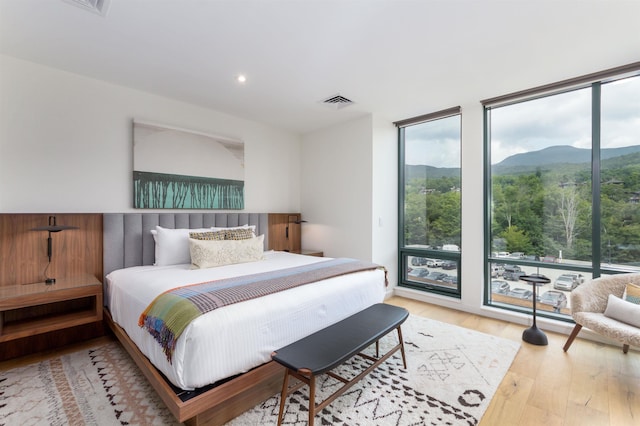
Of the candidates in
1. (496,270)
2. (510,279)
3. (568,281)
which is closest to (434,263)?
(496,270)

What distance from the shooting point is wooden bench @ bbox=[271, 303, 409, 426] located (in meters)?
1.53

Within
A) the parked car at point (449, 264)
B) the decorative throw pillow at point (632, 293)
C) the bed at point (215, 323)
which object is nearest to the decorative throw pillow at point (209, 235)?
the bed at point (215, 323)

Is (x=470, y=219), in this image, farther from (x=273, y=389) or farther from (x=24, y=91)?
(x=24, y=91)

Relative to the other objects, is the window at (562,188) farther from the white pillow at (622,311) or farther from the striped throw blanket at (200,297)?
the striped throw blanket at (200,297)

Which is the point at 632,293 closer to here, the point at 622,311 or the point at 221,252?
the point at 622,311

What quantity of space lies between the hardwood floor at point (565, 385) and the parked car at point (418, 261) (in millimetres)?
1454

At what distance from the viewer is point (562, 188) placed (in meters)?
3.19

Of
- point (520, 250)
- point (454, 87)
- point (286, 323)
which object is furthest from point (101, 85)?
point (520, 250)

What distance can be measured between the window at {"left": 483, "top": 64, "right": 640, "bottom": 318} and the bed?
1801mm

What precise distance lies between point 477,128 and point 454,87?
29.4 inches

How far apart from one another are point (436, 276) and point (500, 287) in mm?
813

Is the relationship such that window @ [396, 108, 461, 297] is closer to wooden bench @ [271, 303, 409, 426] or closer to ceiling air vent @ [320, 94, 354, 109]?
ceiling air vent @ [320, 94, 354, 109]

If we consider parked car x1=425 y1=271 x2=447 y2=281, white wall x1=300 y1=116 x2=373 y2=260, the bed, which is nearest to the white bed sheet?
the bed

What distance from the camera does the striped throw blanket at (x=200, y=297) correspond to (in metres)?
1.63
